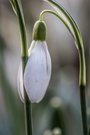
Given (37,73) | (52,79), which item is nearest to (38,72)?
(37,73)

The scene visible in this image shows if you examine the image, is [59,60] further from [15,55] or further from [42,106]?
[42,106]

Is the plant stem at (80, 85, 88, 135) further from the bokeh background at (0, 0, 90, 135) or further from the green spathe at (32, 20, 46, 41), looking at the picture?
the bokeh background at (0, 0, 90, 135)

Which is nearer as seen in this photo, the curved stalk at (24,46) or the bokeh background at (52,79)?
the curved stalk at (24,46)

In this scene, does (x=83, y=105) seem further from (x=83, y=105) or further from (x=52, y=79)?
(x=52, y=79)

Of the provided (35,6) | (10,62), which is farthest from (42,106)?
(35,6)

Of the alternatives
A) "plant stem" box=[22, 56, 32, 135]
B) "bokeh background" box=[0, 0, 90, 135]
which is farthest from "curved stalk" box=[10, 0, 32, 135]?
"bokeh background" box=[0, 0, 90, 135]

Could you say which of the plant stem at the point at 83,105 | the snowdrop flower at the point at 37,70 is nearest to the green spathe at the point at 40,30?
the snowdrop flower at the point at 37,70

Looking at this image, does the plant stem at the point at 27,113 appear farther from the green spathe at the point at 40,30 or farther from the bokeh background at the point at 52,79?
the bokeh background at the point at 52,79
